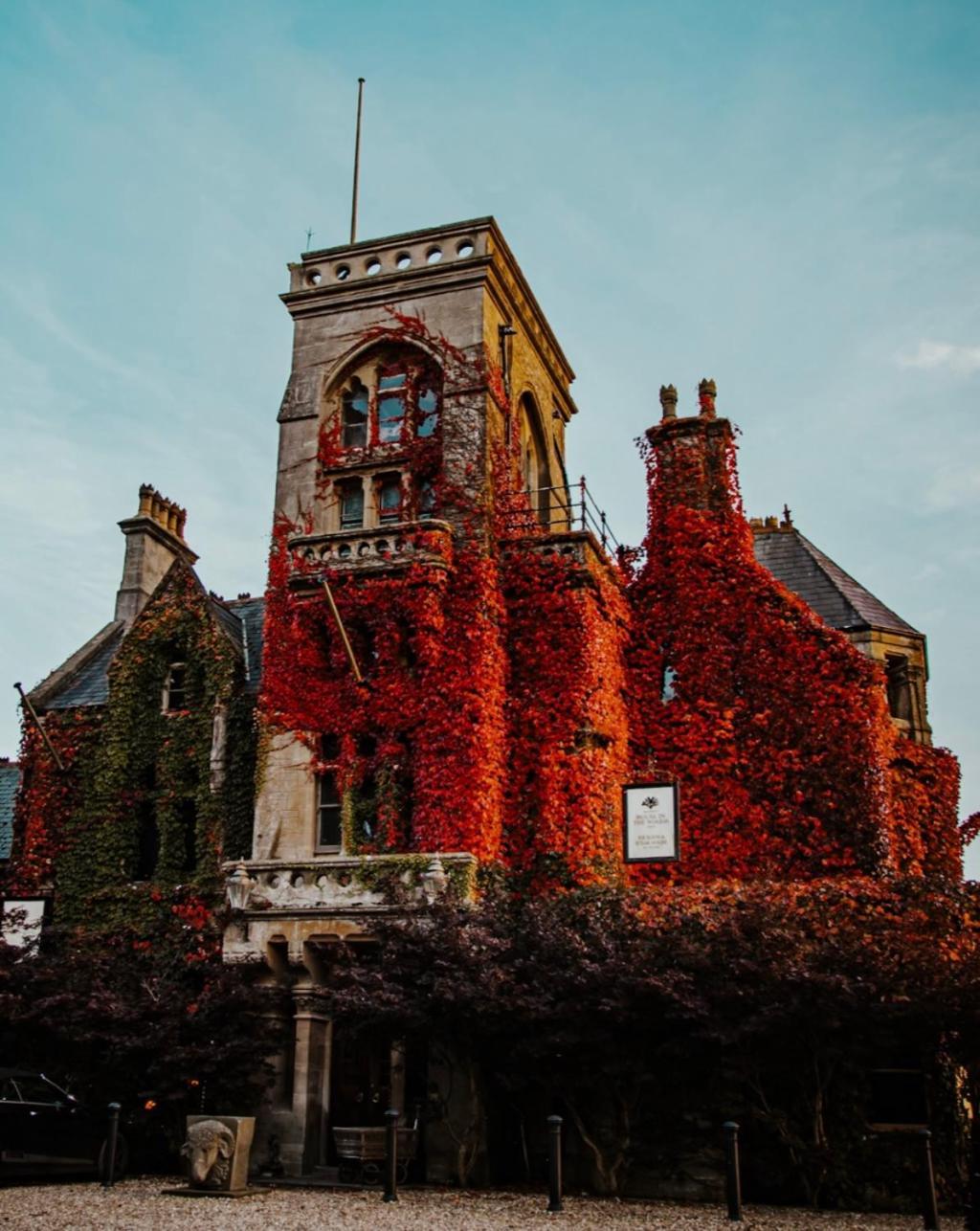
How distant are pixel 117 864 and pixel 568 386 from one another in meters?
17.5

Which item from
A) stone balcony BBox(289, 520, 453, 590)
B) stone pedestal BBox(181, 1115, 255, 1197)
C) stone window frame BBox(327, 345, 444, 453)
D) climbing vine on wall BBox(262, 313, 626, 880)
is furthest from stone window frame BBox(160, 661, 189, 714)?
stone pedestal BBox(181, 1115, 255, 1197)

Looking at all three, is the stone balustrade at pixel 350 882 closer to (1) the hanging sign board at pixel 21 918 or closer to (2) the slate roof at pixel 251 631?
(2) the slate roof at pixel 251 631

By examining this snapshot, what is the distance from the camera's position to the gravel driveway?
15930 mm

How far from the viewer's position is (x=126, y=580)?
3516 centimetres

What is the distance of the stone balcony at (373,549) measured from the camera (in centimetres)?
2578

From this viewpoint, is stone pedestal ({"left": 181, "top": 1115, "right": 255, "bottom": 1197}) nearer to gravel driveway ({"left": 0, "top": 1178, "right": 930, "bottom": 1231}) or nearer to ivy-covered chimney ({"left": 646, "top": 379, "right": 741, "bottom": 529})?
gravel driveway ({"left": 0, "top": 1178, "right": 930, "bottom": 1231})

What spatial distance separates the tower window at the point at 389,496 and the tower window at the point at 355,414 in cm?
133

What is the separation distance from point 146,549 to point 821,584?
18020mm

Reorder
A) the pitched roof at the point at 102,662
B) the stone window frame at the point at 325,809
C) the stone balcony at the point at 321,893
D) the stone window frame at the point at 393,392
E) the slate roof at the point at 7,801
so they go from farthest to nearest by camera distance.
A: the slate roof at the point at 7,801 < the pitched roof at the point at 102,662 < the stone window frame at the point at 393,392 < the stone window frame at the point at 325,809 < the stone balcony at the point at 321,893

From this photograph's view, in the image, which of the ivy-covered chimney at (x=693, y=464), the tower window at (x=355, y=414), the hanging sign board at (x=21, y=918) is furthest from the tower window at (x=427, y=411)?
the hanging sign board at (x=21, y=918)

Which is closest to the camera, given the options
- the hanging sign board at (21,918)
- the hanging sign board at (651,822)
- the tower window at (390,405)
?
the hanging sign board at (651,822)

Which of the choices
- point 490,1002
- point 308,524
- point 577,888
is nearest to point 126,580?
point 308,524

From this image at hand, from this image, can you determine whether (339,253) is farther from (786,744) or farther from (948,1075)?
(948,1075)

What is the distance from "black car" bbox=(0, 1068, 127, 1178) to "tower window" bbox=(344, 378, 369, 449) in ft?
49.9
